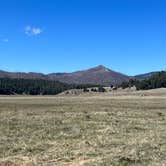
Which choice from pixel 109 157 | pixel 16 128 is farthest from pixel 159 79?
pixel 109 157

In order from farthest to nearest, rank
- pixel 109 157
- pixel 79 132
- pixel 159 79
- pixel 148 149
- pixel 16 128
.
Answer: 1. pixel 159 79
2. pixel 16 128
3. pixel 79 132
4. pixel 148 149
5. pixel 109 157

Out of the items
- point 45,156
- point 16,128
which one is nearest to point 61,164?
point 45,156

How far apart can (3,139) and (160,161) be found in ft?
29.6

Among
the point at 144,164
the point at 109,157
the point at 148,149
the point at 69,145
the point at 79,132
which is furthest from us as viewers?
the point at 79,132

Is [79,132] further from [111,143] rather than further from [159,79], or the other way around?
[159,79]

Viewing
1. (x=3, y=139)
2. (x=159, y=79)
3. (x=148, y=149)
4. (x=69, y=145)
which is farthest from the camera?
(x=159, y=79)

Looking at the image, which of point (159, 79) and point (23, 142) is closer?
point (23, 142)

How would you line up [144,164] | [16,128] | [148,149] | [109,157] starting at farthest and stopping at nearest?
[16,128] → [148,149] → [109,157] → [144,164]

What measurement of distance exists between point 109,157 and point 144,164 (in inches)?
64.4

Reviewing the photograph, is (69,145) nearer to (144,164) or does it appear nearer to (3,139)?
(3,139)

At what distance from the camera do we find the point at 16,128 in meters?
28.0

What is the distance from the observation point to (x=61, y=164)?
50.6ft

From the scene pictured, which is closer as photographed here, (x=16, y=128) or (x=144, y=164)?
(x=144, y=164)

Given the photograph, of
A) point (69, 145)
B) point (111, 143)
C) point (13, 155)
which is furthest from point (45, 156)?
point (111, 143)
